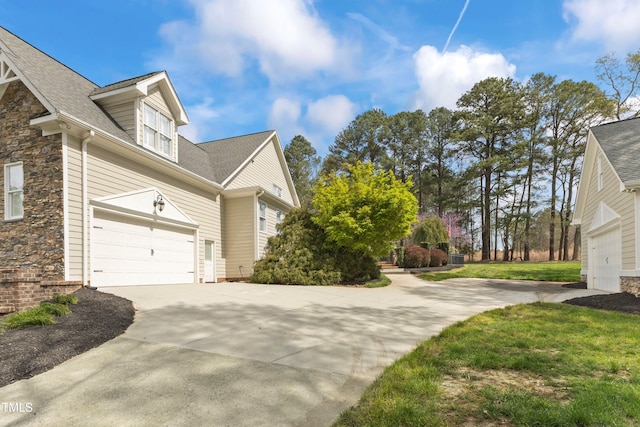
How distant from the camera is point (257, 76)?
52.9 ft

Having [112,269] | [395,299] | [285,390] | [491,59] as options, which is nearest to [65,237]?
[112,269]

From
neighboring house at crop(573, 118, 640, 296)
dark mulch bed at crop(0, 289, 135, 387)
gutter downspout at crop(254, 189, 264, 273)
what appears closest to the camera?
dark mulch bed at crop(0, 289, 135, 387)

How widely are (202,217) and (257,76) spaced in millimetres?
7321

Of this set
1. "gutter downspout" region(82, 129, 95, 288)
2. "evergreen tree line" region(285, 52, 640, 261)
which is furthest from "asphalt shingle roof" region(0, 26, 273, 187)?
"evergreen tree line" region(285, 52, 640, 261)

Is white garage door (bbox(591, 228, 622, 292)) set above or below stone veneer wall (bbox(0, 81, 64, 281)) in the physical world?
below

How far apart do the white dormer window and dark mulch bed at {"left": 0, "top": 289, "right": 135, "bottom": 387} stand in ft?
21.5

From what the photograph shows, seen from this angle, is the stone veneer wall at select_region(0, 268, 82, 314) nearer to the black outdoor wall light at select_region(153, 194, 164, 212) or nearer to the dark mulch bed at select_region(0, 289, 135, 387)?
the dark mulch bed at select_region(0, 289, 135, 387)

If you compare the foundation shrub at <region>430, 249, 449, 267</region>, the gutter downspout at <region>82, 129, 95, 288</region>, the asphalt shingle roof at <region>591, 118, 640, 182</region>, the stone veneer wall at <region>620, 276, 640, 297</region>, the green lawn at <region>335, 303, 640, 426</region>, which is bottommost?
the foundation shrub at <region>430, 249, 449, 267</region>

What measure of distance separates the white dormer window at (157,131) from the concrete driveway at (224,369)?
6298mm

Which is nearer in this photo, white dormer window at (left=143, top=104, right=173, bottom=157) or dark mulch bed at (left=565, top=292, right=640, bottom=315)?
dark mulch bed at (left=565, top=292, right=640, bottom=315)

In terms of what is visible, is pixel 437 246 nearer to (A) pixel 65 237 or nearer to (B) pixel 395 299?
(B) pixel 395 299

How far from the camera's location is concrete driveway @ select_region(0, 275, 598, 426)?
109 inches

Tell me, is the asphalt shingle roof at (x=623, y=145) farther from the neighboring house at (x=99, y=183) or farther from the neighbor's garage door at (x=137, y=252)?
the neighbor's garage door at (x=137, y=252)

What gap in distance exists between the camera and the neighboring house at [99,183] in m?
8.07
